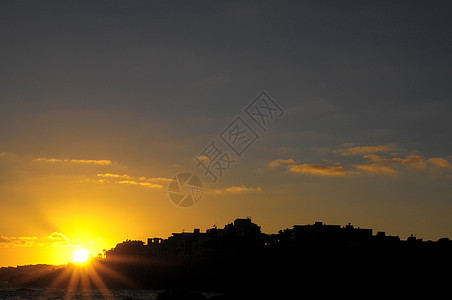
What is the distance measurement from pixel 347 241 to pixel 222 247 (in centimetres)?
5168

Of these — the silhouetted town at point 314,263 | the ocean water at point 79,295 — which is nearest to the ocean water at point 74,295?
the ocean water at point 79,295

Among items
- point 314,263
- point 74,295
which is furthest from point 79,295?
point 314,263

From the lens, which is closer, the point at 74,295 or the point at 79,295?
the point at 79,295

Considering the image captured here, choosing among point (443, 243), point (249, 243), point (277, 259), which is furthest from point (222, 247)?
point (443, 243)

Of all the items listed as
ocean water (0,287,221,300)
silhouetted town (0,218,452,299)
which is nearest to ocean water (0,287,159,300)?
ocean water (0,287,221,300)

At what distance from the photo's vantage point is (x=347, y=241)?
162500mm

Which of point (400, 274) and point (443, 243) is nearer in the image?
point (400, 274)

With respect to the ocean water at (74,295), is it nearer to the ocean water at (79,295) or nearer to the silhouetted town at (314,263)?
the ocean water at (79,295)

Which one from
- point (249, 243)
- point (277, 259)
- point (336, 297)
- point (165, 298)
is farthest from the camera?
point (249, 243)

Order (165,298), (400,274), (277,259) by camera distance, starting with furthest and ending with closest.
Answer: (277,259)
(400,274)
(165,298)

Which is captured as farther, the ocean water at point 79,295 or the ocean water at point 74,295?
the ocean water at point 74,295

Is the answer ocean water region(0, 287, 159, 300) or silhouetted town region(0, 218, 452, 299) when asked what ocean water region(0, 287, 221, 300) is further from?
silhouetted town region(0, 218, 452, 299)

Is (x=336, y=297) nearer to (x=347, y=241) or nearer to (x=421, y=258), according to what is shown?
(x=421, y=258)

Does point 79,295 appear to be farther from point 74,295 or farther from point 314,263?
point 314,263
